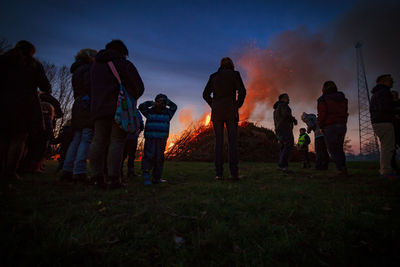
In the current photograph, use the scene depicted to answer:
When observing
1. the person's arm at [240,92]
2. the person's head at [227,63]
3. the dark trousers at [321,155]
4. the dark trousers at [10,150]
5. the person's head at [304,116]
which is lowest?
the dark trousers at [10,150]

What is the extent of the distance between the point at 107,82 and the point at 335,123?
518cm

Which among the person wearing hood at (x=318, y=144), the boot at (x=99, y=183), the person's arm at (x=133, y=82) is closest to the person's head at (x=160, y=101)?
the person's arm at (x=133, y=82)

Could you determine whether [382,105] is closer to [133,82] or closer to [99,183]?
[133,82]

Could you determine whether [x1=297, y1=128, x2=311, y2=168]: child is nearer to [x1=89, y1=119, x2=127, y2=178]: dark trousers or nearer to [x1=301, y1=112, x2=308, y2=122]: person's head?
[x1=301, y1=112, x2=308, y2=122]: person's head

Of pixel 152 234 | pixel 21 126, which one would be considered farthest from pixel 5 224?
pixel 21 126

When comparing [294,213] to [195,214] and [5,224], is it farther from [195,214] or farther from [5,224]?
[5,224]

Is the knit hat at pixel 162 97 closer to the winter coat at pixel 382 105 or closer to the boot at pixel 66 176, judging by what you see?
the boot at pixel 66 176

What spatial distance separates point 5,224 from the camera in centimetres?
154

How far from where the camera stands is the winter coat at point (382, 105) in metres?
4.14

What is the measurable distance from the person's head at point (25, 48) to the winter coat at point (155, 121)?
6.94 feet

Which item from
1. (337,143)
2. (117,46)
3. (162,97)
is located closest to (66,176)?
(162,97)

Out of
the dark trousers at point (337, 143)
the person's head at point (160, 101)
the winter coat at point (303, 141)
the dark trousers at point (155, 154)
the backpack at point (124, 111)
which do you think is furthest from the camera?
the winter coat at point (303, 141)

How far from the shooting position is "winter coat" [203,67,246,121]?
4.32 metres

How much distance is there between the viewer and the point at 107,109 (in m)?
3.02
